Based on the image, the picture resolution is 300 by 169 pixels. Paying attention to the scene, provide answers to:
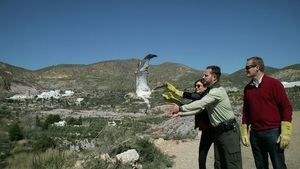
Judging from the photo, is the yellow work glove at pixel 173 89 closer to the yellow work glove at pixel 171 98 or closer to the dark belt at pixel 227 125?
the yellow work glove at pixel 171 98

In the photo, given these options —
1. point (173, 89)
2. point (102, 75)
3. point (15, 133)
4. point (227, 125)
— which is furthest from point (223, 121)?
point (102, 75)

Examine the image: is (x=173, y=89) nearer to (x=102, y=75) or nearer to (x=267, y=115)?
(x=267, y=115)

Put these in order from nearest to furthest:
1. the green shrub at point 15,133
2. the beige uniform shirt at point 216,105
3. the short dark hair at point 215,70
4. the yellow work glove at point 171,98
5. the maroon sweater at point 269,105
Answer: the maroon sweater at point 269,105 → the beige uniform shirt at point 216,105 → the yellow work glove at point 171,98 → the short dark hair at point 215,70 → the green shrub at point 15,133

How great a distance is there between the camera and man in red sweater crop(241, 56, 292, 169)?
5402mm

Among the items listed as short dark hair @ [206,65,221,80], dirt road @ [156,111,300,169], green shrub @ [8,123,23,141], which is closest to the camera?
short dark hair @ [206,65,221,80]

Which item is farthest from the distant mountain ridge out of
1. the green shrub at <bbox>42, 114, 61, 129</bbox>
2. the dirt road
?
the dirt road

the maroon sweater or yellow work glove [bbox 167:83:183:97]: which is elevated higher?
yellow work glove [bbox 167:83:183:97]

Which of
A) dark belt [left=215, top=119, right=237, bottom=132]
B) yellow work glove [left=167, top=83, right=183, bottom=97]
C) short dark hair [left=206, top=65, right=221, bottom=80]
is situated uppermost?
short dark hair [left=206, top=65, right=221, bottom=80]

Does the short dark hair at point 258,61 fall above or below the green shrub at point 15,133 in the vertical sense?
above

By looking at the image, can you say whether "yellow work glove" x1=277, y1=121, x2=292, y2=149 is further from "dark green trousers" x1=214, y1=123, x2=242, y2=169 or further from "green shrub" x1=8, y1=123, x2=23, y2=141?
"green shrub" x1=8, y1=123, x2=23, y2=141

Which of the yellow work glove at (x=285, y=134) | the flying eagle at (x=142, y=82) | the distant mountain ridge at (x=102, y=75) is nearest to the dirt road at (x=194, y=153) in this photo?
the flying eagle at (x=142, y=82)

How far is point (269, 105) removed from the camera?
5.51 m

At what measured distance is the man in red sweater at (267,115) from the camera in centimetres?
540

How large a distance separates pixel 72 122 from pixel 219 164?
30.7m
